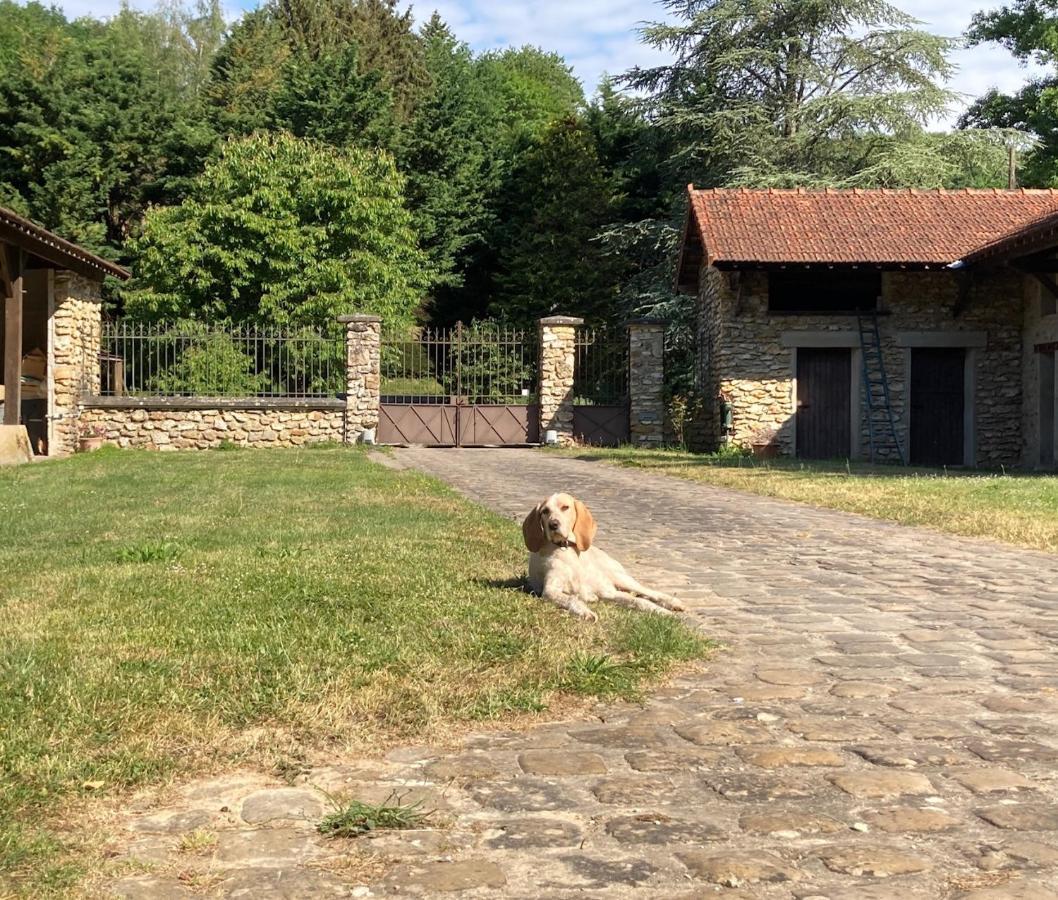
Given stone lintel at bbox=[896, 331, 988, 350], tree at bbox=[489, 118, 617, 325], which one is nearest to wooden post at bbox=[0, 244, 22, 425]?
stone lintel at bbox=[896, 331, 988, 350]

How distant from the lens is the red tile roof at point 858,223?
1962 centimetres

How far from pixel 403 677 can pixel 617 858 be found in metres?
1.46

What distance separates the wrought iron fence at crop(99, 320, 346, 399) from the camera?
71.1 ft

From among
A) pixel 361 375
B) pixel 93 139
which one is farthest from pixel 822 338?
pixel 93 139

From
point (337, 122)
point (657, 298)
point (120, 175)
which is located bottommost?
point (657, 298)

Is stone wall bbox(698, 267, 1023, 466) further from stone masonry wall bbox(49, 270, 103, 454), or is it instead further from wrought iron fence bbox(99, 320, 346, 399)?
stone masonry wall bbox(49, 270, 103, 454)

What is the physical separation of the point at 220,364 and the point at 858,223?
1297cm

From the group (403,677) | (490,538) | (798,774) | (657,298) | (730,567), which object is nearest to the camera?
(798,774)

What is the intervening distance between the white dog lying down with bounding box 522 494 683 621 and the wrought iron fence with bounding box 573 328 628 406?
58.5ft

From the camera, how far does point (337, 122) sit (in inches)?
1319

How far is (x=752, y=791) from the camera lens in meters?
2.90

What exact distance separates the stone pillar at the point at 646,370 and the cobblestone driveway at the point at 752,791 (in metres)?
17.4

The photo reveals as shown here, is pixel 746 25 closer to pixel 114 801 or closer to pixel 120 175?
pixel 120 175

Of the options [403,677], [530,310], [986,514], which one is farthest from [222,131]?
[403,677]
